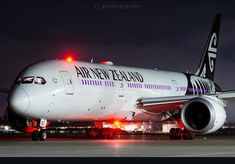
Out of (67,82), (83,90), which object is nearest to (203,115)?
(83,90)

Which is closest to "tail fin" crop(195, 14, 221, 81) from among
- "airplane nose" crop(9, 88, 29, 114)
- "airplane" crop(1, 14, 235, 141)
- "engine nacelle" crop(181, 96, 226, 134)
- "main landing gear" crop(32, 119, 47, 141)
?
"airplane" crop(1, 14, 235, 141)

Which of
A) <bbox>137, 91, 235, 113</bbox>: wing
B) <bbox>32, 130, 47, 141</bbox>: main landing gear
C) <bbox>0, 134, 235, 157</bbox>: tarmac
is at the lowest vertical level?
<bbox>0, 134, 235, 157</bbox>: tarmac

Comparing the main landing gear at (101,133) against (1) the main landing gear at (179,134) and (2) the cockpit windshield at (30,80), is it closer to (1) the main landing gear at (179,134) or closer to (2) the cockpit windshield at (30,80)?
(1) the main landing gear at (179,134)

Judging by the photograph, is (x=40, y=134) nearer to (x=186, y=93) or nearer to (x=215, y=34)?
(x=186, y=93)

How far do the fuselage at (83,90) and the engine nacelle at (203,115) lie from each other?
4191 mm

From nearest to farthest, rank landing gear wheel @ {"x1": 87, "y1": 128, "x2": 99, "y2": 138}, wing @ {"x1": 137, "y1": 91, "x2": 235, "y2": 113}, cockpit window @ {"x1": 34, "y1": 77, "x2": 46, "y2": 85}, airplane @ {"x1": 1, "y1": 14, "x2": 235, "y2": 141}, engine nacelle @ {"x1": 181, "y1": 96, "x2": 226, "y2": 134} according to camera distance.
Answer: airplane @ {"x1": 1, "y1": 14, "x2": 235, "y2": 141} < cockpit window @ {"x1": 34, "y1": 77, "x2": 46, "y2": 85} < engine nacelle @ {"x1": 181, "y1": 96, "x2": 226, "y2": 134} < wing @ {"x1": 137, "y1": 91, "x2": 235, "y2": 113} < landing gear wheel @ {"x1": 87, "y1": 128, "x2": 99, "y2": 138}

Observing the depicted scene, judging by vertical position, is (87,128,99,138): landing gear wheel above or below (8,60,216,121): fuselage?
below

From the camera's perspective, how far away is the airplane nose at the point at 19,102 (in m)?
23.4

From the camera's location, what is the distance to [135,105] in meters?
30.2

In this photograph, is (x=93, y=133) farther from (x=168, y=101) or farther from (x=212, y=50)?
(x=212, y=50)

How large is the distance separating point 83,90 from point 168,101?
198 inches

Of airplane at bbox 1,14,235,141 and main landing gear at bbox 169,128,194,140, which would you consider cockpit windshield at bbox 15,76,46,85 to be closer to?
airplane at bbox 1,14,235,141

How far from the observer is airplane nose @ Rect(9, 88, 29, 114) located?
23406 mm
